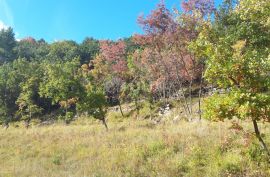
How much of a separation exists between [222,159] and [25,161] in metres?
9.76

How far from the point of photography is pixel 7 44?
306 feet

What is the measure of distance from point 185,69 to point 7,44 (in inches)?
2925

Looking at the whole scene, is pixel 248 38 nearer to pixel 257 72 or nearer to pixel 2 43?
pixel 257 72

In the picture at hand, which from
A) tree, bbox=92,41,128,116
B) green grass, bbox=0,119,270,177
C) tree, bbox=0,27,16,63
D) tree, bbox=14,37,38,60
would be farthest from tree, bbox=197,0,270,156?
tree, bbox=0,27,16,63

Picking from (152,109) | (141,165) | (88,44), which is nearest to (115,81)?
(152,109)

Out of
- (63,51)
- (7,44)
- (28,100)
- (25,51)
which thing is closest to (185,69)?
(28,100)

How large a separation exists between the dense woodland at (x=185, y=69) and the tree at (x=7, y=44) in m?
21.2

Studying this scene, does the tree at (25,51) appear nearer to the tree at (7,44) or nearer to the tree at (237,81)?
the tree at (7,44)

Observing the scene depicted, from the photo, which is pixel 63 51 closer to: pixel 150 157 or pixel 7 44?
pixel 7 44

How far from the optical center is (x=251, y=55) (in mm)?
10359

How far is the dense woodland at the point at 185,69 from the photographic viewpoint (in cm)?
1015

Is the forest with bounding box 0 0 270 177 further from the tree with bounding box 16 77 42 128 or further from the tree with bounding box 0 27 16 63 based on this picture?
the tree with bounding box 0 27 16 63

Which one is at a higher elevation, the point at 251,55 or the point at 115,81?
the point at 115,81

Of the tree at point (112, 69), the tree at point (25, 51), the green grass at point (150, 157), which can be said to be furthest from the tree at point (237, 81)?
the tree at point (25, 51)
